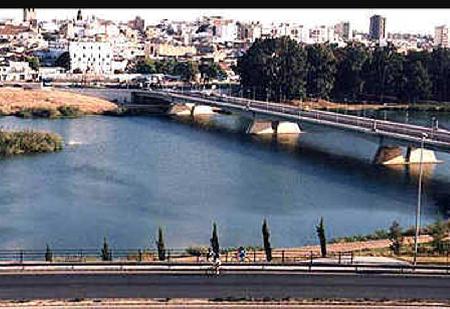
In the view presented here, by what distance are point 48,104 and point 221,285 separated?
11.3m

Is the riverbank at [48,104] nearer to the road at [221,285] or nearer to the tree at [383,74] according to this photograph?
the tree at [383,74]

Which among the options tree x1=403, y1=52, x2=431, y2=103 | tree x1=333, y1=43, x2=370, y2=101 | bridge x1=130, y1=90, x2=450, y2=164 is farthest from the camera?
tree x1=333, y1=43, x2=370, y2=101

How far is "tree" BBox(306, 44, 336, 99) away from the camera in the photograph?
51.1 ft

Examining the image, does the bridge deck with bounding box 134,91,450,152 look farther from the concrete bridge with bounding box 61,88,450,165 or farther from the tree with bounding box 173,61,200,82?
the tree with bounding box 173,61,200,82

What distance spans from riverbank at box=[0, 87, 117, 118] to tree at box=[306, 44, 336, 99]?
3943mm

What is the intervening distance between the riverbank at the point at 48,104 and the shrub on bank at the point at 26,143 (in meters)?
3.95

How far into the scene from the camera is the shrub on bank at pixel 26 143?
30.7ft

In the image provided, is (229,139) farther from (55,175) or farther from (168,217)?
(168,217)

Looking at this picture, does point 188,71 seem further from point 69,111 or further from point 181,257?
point 181,257

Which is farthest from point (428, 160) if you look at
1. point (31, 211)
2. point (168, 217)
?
point (31, 211)

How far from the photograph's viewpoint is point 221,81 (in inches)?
788

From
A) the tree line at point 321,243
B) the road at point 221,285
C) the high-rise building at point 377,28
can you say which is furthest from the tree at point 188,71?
the high-rise building at point 377,28

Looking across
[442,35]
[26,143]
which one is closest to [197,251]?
[26,143]

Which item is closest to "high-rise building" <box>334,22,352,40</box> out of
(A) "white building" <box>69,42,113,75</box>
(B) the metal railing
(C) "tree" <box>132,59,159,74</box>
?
(A) "white building" <box>69,42,113,75</box>
